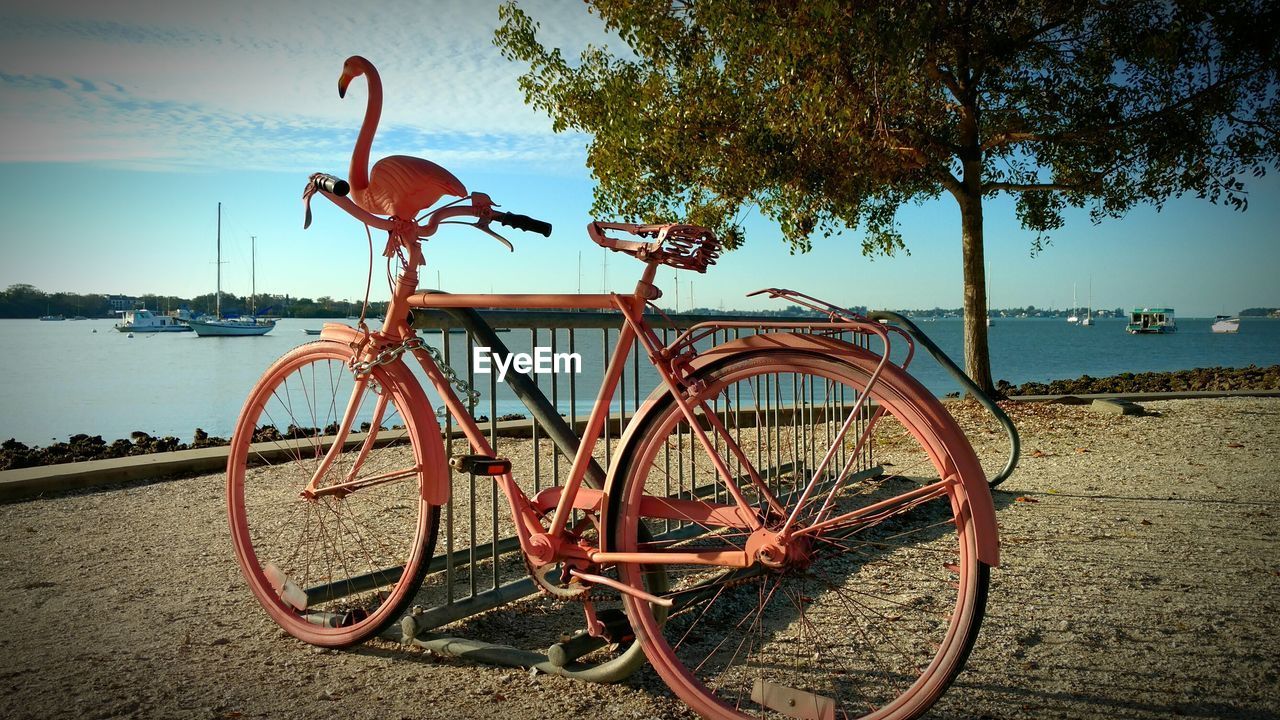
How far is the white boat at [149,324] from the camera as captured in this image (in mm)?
65875

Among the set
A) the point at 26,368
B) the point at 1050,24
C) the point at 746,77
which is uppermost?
the point at 1050,24

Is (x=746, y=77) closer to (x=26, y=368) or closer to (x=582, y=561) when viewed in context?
(x=582, y=561)

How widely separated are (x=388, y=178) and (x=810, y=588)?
2.47 meters

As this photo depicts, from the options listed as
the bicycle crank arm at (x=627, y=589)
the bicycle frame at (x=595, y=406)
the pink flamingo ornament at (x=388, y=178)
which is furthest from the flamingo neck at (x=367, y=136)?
the bicycle crank arm at (x=627, y=589)

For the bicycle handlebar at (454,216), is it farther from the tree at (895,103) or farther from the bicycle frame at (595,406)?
the tree at (895,103)

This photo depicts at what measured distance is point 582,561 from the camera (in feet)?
8.20

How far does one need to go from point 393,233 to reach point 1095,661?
283 cm

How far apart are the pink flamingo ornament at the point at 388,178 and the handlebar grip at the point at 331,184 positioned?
3.6 inches

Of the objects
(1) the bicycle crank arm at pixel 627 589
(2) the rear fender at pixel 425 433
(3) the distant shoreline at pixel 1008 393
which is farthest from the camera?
(3) the distant shoreline at pixel 1008 393

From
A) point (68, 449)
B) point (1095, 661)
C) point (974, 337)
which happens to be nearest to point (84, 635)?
point (1095, 661)

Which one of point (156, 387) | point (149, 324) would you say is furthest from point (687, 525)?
point (149, 324)

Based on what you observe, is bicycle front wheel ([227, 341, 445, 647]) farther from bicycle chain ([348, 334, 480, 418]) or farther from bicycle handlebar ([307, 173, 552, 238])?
bicycle handlebar ([307, 173, 552, 238])

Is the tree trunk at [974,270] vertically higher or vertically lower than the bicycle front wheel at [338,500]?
higher

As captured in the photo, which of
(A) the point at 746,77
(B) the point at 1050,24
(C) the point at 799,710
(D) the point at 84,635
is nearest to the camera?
(C) the point at 799,710
